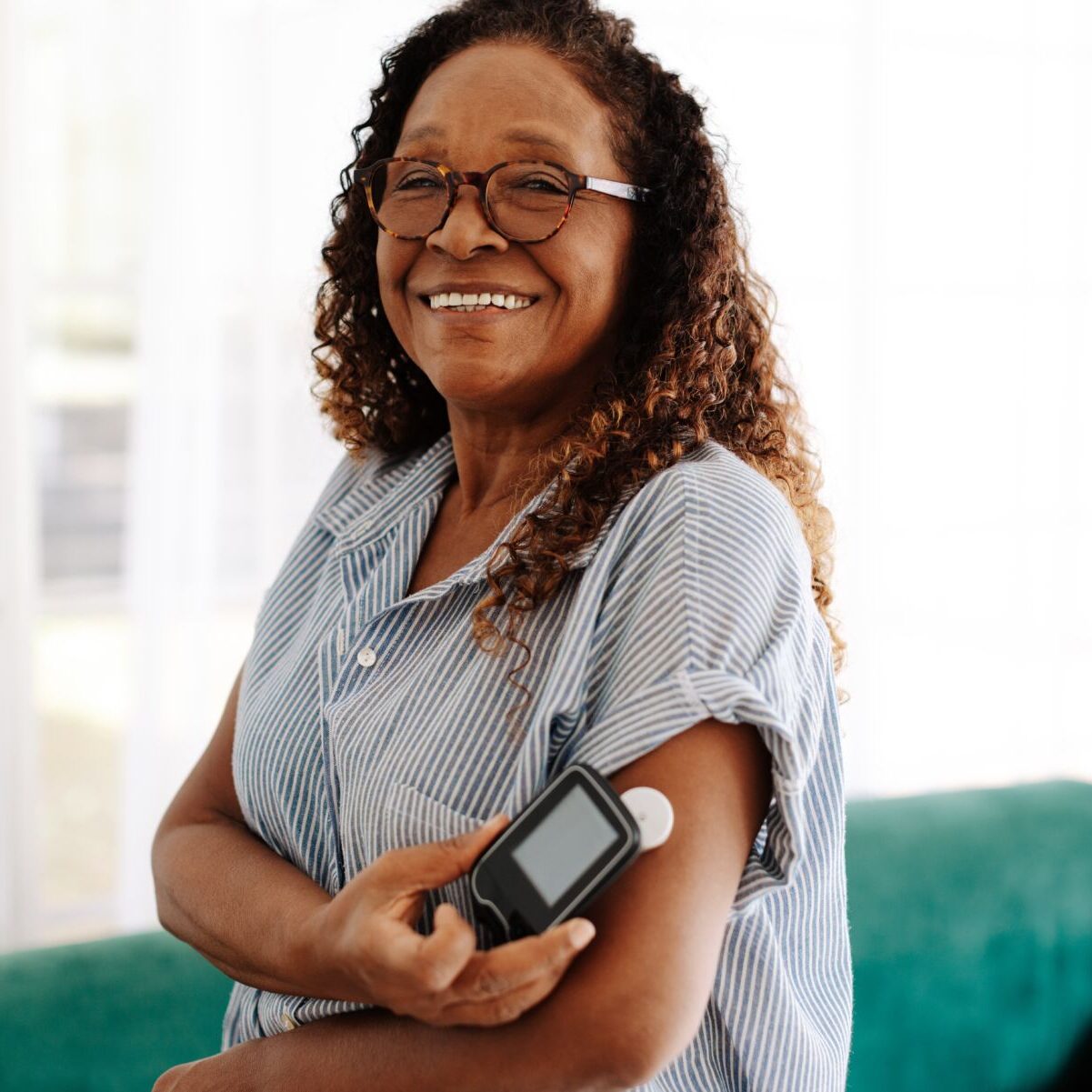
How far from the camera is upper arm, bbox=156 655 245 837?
1.37m

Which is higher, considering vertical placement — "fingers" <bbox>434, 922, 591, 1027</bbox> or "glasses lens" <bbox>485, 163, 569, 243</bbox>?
"glasses lens" <bbox>485, 163, 569, 243</bbox>

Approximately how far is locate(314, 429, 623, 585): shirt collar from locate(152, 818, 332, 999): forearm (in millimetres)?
332

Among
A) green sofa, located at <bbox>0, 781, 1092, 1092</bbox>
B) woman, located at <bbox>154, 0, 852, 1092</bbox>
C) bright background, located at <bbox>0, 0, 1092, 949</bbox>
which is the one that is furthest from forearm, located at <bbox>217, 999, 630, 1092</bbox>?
bright background, located at <bbox>0, 0, 1092, 949</bbox>

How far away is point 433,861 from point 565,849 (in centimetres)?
10

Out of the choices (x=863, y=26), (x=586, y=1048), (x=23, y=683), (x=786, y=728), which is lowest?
(x=23, y=683)

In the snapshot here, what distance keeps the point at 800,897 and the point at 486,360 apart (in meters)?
0.56

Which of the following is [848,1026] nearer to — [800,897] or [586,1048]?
[800,897]

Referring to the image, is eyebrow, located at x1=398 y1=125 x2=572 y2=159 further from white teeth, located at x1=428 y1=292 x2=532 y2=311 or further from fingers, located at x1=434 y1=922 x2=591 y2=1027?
fingers, located at x1=434 y1=922 x2=591 y2=1027

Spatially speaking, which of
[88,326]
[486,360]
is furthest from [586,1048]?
[88,326]

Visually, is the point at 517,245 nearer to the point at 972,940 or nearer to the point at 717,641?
the point at 717,641

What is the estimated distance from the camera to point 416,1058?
95 cm

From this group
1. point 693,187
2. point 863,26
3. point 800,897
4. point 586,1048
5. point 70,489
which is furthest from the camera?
point 863,26

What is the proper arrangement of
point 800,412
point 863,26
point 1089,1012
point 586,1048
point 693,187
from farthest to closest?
point 863,26, point 1089,1012, point 800,412, point 693,187, point 586,1048

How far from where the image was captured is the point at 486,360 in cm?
118
